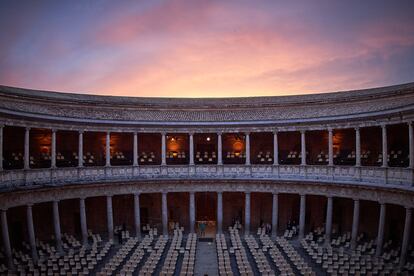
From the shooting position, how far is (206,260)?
30453 millimetres

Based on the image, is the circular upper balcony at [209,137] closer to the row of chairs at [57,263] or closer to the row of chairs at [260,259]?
the row of chairs at [57,263]

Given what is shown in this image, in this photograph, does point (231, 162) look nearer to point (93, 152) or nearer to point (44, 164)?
A: point (93, 152)

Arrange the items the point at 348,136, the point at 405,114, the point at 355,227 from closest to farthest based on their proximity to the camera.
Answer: the point at 405,114, the point at 355,227, the point at 348,136

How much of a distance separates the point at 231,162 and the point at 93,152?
47.1 feet

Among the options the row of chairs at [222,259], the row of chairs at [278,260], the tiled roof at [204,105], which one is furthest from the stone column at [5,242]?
the row of chairs at [278,260]

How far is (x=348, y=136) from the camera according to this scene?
123ft

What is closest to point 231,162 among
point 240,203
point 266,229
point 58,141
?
point 240,203

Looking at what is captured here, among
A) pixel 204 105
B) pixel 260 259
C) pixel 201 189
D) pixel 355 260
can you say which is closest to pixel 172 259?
pixel 260 259

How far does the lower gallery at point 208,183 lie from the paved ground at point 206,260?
15cm

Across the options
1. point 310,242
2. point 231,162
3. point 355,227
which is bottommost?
point 310,242

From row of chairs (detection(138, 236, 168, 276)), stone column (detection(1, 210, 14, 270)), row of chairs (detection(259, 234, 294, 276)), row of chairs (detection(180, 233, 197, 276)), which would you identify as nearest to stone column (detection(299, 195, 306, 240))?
row of chairs (detection(259, 234, 294, 276))

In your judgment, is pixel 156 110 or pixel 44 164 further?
pixel 156 110

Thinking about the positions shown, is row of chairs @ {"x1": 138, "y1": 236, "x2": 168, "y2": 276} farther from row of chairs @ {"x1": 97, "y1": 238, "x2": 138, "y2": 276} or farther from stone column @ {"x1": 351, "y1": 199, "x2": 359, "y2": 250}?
stone column @ {"x1": 351, "y1": 199, "x2": 359, "y2": 250}

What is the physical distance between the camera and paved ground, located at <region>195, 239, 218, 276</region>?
27.8 metres
